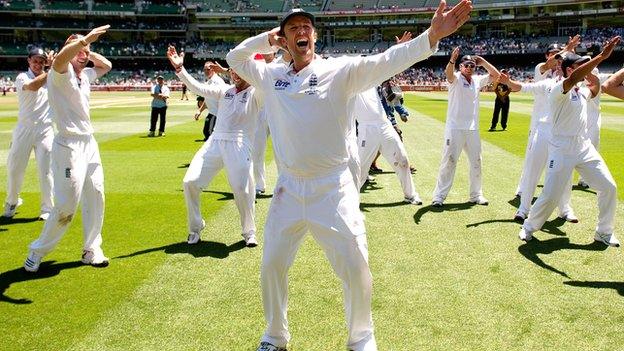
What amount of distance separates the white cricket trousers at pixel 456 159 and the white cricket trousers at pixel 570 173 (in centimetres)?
255

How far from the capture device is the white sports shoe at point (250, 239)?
7.79 meters

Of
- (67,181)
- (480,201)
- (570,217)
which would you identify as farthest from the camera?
(480,201)

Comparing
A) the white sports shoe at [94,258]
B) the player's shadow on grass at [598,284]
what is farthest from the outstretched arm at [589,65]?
the white sports shoe at [94,258]

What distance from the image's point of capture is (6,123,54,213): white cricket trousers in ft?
31.3

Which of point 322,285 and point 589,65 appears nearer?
Result: point 322,285

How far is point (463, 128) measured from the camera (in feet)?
33.8

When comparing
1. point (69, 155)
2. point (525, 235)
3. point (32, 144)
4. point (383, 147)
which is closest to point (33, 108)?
point (32, 144)

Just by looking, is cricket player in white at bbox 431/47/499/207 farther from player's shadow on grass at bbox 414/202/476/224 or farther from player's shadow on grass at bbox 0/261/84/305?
player's shadow on grass at bbox 0/261/84/305

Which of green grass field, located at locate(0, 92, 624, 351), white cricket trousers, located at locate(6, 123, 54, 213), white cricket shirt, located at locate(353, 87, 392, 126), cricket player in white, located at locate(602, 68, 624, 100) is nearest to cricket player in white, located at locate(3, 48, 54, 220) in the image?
white cricket trousers, located at locate(6, 123, 54, 213)

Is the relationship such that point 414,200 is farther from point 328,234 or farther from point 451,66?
point 328,234

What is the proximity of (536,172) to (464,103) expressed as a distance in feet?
5.89

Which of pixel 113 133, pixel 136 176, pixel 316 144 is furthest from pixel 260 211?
pixel 113 133

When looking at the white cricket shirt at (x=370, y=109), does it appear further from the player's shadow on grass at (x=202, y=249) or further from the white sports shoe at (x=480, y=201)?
the player's shadow on grass at (x=202, y=249)

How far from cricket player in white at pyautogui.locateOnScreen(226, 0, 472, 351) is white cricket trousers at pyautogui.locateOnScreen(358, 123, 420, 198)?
583cm
